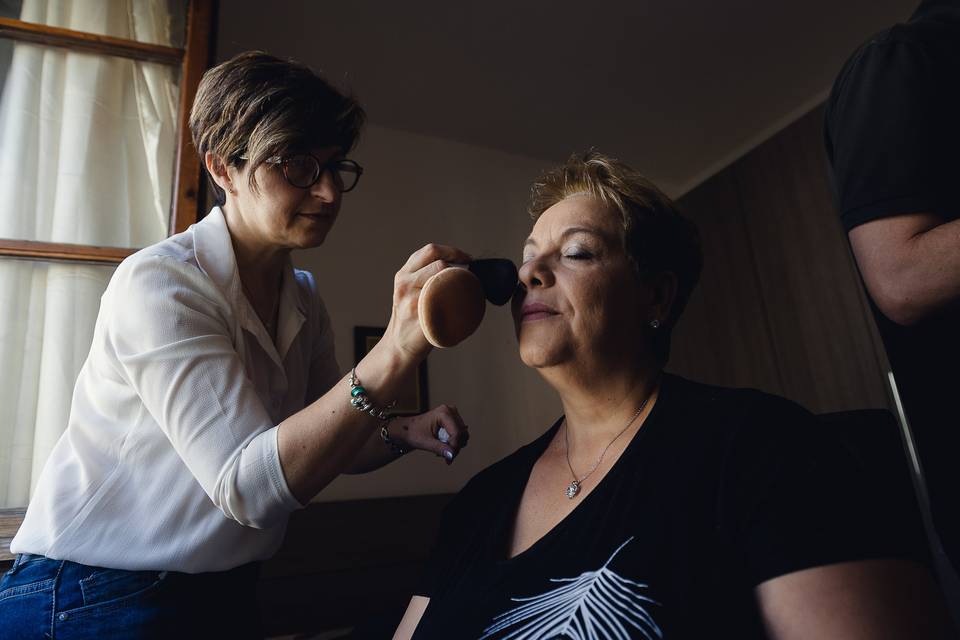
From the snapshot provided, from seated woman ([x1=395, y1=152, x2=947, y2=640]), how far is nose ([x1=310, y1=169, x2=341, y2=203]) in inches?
15.5

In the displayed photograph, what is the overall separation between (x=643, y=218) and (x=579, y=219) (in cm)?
13

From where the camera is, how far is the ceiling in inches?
99.0

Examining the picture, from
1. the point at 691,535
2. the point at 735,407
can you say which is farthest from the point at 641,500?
the point at 735,407

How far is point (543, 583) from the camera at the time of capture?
800 millimetres

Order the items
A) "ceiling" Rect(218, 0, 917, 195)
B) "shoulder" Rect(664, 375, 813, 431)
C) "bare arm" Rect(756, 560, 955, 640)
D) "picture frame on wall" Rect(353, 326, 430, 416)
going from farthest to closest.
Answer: "picture frame on wall" Rect(353, 326, 430, 416), "ceiling" Rect(218, 0, 917, 195), "shoulder" Rect(664, 375, 813, 431), "bare arm" Rect(756, 560, 955, 640)

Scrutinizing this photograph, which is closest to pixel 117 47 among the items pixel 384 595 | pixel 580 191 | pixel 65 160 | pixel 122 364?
pixel 65 160

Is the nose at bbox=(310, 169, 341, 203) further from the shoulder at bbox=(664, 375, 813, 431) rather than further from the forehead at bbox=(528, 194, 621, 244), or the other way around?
the shoulder at bbox=(664, 375, 813, 431)

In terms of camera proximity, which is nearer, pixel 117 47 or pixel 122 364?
pixel 122 364

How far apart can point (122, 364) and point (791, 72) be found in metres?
3.33

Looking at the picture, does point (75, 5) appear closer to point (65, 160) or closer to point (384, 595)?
point (65, 160)

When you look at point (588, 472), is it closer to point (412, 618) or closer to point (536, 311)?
point (536, 311)

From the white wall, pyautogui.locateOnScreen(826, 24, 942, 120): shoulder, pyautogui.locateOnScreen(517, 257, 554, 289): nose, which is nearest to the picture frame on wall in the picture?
the white wall

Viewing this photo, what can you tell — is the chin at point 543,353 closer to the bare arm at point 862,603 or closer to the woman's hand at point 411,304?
the woman's hand at point 411,304

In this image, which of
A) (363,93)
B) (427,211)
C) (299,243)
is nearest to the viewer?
(299,243)
